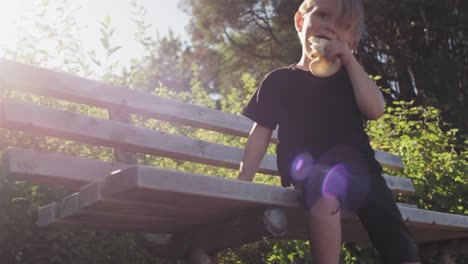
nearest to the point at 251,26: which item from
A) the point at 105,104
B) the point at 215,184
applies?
the point at 105,104

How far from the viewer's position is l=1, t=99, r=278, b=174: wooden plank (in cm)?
250

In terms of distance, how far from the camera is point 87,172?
103 inches

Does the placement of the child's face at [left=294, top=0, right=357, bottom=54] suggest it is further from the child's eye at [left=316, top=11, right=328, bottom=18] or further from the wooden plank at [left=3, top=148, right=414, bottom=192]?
the wooden plank at [left=3, top=148, right=414, bottom=192]

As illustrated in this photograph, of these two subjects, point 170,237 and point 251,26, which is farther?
point 251,26

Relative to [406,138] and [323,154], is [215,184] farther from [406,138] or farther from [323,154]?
[406,138]

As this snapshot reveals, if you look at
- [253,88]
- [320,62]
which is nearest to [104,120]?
[320,62]

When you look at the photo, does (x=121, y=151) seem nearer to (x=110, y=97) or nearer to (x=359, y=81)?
(x=110, y=97)

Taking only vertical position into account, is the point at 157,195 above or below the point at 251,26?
below

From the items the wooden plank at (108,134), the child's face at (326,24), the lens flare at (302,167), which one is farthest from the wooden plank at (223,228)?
the child's face at (326,24)

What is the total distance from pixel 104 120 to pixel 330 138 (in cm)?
97

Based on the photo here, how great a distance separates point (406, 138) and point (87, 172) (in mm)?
3477

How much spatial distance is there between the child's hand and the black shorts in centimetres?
42

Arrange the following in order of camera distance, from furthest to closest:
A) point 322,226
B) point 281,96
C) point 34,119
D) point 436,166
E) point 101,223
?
point 436,166 < point 281,96 < point 34,119 < point 101,223 < point 322,226

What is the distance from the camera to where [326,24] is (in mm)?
2709
